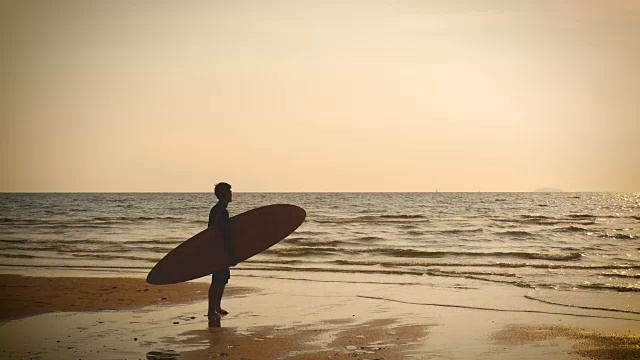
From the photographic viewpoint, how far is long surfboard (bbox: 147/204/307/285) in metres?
10.6

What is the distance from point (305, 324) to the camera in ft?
31.4

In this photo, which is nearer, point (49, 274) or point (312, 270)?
point (49, 274)

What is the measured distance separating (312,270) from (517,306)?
21.9 feet

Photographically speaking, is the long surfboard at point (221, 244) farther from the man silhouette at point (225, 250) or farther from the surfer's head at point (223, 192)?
the surfer's head at point (223, 192)

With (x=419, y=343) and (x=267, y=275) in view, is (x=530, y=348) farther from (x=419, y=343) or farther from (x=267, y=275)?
(x=267, y=275)

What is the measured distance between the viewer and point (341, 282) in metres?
14.5

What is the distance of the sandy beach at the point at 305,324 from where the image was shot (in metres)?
7.95

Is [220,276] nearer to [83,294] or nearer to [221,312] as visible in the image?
[221,312]

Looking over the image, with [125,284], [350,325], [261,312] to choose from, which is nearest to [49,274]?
[125,284]

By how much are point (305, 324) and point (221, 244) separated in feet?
6.08

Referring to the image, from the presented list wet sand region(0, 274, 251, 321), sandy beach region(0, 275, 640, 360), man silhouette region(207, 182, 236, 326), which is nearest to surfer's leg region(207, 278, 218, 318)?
man silhouette region(207, 182, 236, 326)

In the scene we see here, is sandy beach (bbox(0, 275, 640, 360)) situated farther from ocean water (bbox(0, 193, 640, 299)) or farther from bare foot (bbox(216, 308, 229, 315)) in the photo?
ocean water (bbox(0, 193, 640, 299))

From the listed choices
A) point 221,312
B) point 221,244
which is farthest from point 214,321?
point 221,244

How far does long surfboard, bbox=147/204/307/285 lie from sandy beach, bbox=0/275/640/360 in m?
0.54
